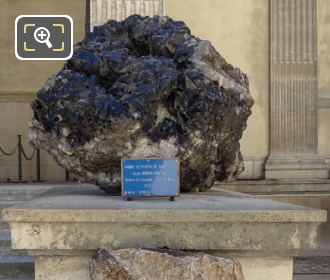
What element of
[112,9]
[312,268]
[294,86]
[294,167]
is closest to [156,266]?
[312,268]

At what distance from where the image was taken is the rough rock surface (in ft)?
11.6

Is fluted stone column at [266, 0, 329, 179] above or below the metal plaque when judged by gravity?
above

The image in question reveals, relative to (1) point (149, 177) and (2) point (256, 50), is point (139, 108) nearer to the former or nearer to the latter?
(1) point (149, 177)

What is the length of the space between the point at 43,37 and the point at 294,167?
6.18 metres

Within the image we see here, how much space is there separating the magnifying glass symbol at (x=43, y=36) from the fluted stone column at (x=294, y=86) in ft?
19.7

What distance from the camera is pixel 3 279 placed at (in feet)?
18.1

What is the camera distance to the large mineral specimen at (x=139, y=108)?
429 cm

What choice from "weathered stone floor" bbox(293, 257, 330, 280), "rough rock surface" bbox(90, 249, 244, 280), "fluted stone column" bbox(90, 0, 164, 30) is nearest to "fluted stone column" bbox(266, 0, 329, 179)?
"weathered stone floor" bbox(293, 257, 330, 280)

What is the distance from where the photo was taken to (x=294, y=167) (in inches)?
392

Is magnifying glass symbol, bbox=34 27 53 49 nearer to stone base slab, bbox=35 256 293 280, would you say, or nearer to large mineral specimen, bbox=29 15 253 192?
large mineral specimen, bbox=29 15 253 192

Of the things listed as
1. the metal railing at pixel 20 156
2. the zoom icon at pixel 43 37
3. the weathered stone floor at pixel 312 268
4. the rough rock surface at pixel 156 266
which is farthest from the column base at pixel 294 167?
the rough rock surface at pixel 156 266

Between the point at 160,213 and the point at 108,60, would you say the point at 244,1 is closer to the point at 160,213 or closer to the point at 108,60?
the point at 108,60

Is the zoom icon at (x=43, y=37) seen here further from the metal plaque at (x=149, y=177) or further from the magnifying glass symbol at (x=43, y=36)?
the metal plaque at (x=149, y=177)

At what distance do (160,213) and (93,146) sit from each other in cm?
85
